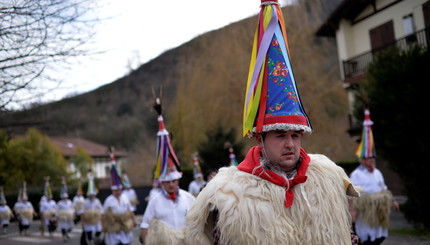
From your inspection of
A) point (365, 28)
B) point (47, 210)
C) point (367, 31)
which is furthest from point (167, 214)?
point (365, 28)

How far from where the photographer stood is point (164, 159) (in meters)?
8.29

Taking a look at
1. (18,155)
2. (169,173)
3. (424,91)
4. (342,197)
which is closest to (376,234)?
(424,91)

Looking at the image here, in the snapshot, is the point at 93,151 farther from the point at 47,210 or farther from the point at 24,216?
the point at 47,210

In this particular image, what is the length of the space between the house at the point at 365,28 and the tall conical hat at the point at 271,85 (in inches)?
730

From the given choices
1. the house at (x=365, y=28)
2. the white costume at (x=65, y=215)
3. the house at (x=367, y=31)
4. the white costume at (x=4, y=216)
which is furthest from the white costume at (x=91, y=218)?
the house at (x=365, y=28)

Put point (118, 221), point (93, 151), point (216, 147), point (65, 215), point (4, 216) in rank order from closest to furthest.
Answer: point (118, 221), point (65, 215), point (4, 216), point (216, 147), point (93, 151)

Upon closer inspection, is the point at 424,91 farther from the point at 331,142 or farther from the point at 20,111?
the point at 331,142

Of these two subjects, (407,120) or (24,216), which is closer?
(407,120)

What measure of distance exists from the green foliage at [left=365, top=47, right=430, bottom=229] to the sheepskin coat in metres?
9.14

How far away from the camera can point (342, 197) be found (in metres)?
3.23

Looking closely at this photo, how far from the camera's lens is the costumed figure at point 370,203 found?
9812 mm

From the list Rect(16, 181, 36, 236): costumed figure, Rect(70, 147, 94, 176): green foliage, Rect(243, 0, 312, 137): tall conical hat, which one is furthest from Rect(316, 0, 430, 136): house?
Rect(70, 147, 94, 176): green foliage

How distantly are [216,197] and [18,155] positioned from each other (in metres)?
39.9

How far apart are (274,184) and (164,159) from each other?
17.4 feet
